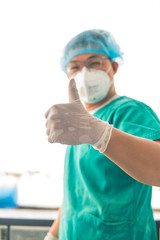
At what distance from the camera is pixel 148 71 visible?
1.48 meters

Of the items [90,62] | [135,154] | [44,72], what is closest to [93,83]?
[90,62]

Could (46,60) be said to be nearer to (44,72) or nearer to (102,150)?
(44,72)

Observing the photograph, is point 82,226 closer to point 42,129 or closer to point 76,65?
point 76,65

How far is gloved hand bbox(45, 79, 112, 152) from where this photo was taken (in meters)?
0.49

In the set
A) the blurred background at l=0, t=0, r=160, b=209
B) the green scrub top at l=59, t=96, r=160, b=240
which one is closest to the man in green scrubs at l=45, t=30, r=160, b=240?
the green scrub top at l=59, t=96, r=160, b=240

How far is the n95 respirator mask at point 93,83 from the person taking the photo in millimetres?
847

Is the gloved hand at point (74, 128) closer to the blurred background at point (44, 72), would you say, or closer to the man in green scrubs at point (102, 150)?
the man in green scrubs at point (102, 150)

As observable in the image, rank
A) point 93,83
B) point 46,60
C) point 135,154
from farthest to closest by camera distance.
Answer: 1. point 46,60
2. point 93,83
3. point 135,154

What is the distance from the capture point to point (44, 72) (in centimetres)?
153

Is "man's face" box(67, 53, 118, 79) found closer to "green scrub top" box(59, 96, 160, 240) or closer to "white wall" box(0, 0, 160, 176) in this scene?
"green scrub top" box(59, 96, 160, 240)

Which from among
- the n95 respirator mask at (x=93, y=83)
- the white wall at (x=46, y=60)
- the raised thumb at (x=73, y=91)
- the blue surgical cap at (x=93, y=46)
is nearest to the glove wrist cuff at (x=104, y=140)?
the raised thumb at (x=73, y=91)

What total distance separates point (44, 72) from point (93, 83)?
801 mm

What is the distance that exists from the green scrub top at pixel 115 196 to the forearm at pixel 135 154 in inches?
4.3

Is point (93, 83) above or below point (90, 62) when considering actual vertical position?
below
